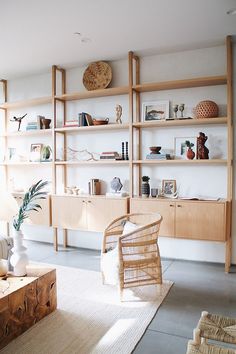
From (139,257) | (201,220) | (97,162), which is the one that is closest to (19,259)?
(139,257)

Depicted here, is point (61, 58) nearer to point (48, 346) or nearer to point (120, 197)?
point (120, 197)

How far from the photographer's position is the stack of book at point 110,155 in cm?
415

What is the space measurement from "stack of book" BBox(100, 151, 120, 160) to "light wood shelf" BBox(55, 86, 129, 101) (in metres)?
0.81

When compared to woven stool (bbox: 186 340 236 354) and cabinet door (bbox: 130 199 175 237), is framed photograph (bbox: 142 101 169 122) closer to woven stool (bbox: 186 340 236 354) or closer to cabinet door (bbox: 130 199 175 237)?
cabinet door (bbox: 130 199 175 237)

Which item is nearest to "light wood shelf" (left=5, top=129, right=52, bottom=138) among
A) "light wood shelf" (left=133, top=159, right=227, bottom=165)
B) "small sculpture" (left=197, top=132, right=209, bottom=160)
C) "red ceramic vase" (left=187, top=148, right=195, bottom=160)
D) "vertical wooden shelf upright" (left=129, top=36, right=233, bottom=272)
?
"vertical wooden shelf upright" (left=129, top=36, right=233, bottom=272)

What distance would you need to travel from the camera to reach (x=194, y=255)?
13.2 ft

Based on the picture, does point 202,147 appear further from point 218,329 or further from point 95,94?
point 218,329

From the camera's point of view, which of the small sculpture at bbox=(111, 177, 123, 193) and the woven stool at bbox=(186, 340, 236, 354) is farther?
the small sculpture at bbox=(111, 177, 123, 193)

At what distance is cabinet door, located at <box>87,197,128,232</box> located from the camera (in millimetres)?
3957

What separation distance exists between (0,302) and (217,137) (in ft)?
9.71

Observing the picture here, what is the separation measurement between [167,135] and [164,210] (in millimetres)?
1013

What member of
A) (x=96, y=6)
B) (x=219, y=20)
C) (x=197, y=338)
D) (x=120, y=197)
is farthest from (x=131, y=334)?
(x=219, y=20)

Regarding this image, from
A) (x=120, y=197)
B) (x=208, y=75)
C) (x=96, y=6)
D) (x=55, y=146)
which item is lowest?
(x=120, y=197)

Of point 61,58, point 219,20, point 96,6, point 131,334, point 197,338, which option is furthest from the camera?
point 61,58
